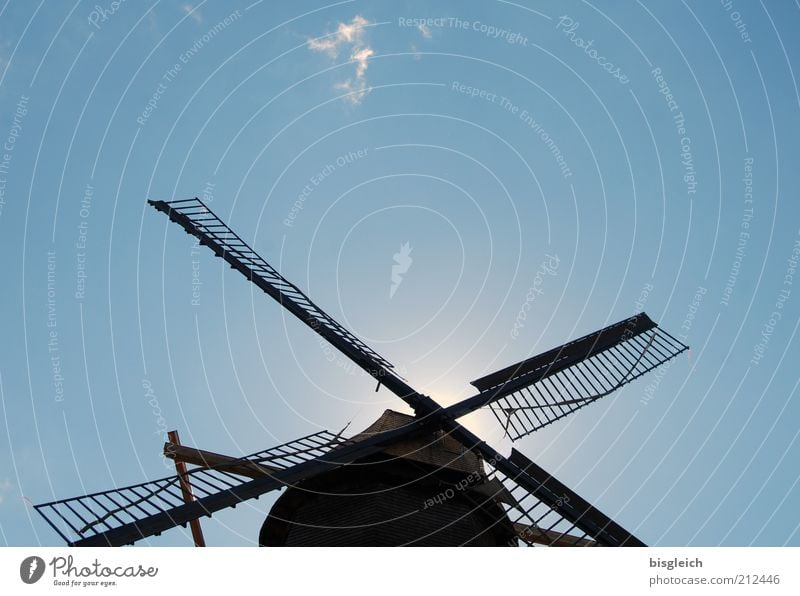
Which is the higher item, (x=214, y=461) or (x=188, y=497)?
(x=214, y=461)

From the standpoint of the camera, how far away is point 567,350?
18.1 m

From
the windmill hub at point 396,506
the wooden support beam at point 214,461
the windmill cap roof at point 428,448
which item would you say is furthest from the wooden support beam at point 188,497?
the windmill cap roof at point 428,448

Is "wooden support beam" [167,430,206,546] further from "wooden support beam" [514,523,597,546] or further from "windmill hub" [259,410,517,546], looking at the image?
"wooden support beam" [514,523,597,546]

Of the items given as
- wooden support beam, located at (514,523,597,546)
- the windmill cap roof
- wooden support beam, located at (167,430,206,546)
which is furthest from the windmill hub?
wooden support beam, located at (167,430,206,546)

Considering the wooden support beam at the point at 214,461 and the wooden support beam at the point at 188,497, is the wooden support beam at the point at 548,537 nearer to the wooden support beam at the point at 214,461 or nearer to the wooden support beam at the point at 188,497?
the wooden support beam at the point at 214,461

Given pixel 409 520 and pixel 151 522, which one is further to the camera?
pixel 409 520

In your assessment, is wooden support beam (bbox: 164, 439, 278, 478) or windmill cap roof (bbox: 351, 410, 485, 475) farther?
windmill cap roof (bbox: 351, 410, 485, 475)

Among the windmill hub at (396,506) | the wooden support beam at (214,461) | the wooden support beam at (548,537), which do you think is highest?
the wooden support beam at (214,461)

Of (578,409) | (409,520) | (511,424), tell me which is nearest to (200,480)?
(409,520)

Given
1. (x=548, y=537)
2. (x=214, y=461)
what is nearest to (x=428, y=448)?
(x=548, y=537)

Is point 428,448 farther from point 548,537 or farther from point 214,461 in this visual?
point 214,461

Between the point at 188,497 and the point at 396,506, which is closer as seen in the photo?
the point at 396,506
